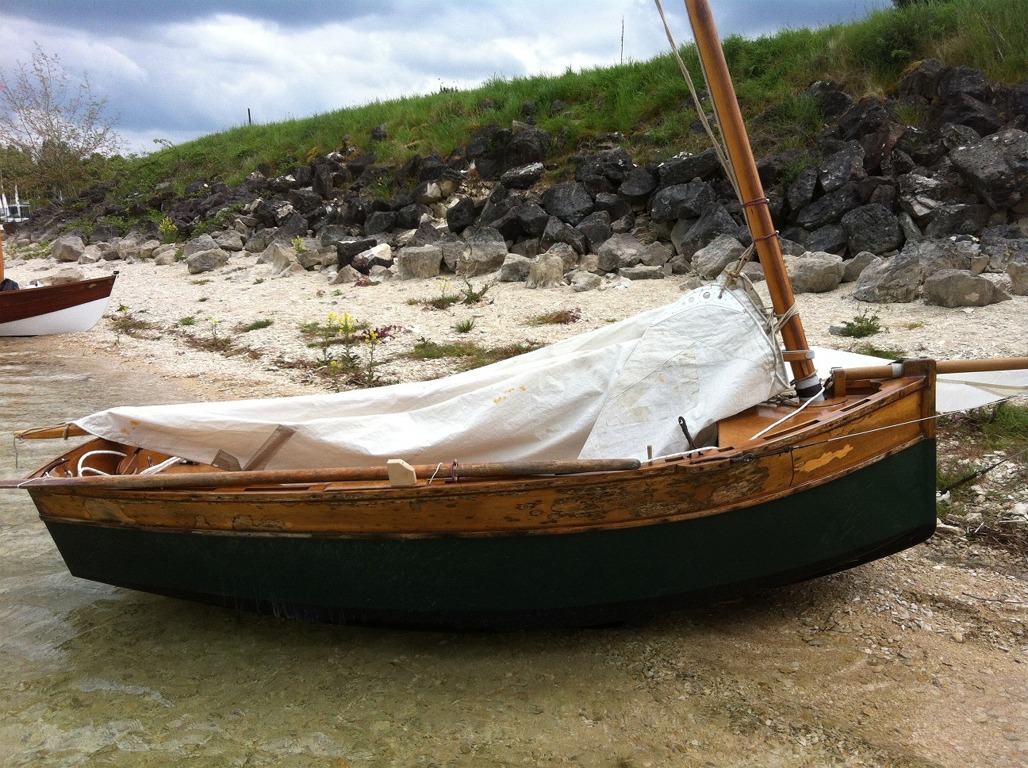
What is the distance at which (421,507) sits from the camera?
3.54 metres

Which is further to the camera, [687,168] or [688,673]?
[687,168]

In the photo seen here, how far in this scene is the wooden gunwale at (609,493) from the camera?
11.2 ft

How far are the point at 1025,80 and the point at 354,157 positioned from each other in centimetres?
1521

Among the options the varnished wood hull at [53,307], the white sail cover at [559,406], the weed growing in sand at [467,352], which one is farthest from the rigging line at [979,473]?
the varnished wood hull at [53,307]

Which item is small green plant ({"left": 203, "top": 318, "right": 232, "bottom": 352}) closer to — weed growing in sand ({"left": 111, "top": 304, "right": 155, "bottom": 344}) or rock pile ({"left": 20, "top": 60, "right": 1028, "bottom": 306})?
weed growing in sand ({"left": 111, "top": 304, "right": 155, "bottom": 344})

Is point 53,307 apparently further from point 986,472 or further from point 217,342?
point 986,472

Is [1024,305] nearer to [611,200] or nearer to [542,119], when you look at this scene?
[611,200]

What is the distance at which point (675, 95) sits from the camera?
17.3 meters

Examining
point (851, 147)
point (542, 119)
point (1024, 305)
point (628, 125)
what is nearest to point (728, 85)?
point (1024, 305)

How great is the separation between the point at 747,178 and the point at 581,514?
5.94 feet

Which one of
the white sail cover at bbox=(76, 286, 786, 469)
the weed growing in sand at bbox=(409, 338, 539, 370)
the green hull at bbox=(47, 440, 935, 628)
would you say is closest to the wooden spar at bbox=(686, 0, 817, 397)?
the white sail cover at bbox=(76, 286, 786, 469)

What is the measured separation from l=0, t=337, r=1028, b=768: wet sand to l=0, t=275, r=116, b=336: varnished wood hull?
9985 mm

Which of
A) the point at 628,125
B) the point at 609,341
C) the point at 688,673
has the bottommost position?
the point at 688,673

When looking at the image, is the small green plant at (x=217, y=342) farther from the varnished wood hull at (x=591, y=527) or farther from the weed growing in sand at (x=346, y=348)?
the varnished wood hull at (x=591, y=527)
